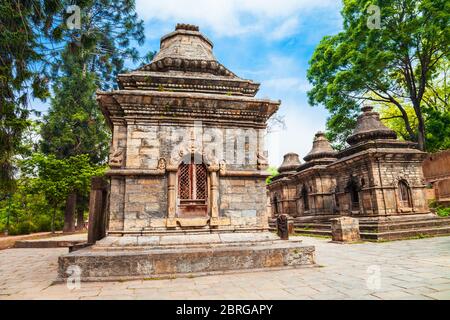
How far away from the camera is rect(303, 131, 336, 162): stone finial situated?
19688mm

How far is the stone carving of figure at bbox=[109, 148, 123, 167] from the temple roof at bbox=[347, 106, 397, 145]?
1290cm

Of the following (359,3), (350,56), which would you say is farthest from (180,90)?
(359,3)

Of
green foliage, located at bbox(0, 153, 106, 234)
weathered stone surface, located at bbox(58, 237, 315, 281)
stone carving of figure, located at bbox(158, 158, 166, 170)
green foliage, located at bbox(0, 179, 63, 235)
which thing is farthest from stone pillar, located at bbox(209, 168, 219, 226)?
green foliage, located at bbox(0, 179, 63, 235)

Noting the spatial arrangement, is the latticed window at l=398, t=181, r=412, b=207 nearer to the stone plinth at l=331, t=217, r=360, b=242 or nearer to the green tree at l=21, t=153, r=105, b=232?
the stone plinth at l=331, t=217, r=360, b=242

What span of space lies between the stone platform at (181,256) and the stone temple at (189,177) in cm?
2

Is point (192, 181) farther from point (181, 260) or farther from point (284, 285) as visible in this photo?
point (284, 285)

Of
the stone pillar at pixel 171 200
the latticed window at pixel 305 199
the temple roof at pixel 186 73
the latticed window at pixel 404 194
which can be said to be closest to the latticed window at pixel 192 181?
the stone pillar at pixel 171 200

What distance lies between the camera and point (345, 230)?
1167cm

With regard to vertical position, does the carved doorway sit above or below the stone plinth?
above

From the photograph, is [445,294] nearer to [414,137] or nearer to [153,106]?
[153,106]

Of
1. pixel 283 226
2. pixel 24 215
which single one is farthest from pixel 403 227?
pixel 24 215

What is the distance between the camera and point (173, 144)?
6.81 meters

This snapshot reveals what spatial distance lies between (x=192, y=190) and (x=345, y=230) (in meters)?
7.86
